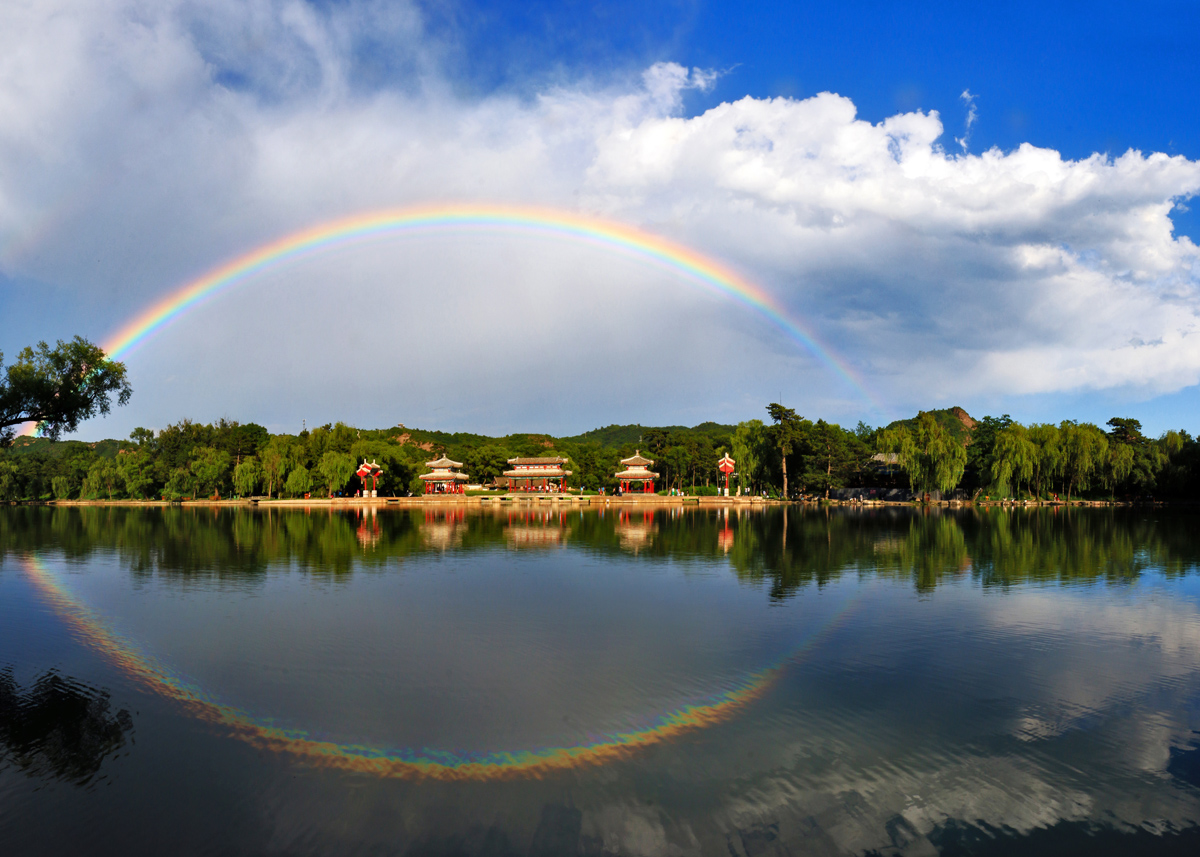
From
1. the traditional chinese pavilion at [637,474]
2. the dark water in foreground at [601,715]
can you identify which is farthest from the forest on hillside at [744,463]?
the dark water in foreground at [601,715]

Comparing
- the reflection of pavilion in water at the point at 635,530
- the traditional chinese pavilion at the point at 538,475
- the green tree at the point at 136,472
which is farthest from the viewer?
the traditional chinese pavilion at the point at 538,475

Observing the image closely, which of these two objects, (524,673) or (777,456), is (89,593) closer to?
(524,673)

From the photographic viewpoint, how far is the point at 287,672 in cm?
1065

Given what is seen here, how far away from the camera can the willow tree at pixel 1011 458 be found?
55969mm

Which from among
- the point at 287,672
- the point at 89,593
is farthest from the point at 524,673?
the point at 89,593

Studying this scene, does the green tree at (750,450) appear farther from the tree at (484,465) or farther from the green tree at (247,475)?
the green tree at (247,475)

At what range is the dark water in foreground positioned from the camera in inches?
247

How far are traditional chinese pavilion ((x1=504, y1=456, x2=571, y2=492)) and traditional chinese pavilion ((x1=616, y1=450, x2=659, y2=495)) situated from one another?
6503 mm

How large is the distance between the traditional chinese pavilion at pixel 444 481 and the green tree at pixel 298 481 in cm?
1194

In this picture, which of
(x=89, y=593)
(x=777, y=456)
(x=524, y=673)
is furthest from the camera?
(x=777, y=456)

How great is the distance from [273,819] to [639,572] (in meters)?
15.5

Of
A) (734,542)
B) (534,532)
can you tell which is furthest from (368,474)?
(734,542)

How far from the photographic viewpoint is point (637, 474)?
7450 cm

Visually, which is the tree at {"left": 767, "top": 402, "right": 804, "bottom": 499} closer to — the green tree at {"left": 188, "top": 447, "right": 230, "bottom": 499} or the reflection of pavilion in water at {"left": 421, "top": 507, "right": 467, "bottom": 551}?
the reflection of pavilion in water at {"left": 421, "top": 507, "right": 467, "bottom": 551}
